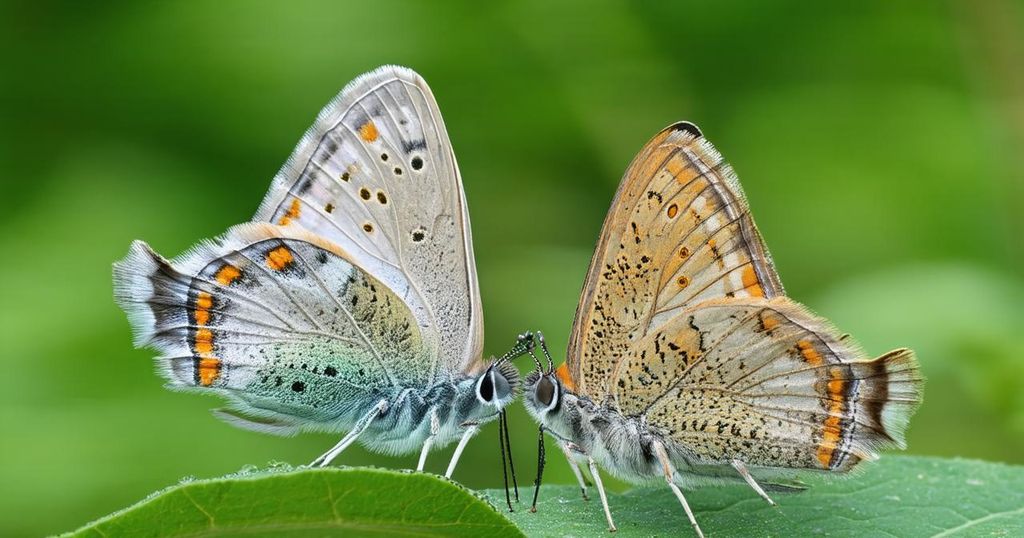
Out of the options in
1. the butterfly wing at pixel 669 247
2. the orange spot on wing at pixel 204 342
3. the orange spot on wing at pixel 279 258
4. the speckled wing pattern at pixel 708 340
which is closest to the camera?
the speckled wing pattern at pixel 708 340

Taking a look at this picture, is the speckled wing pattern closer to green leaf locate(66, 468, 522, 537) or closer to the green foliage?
the green foliage

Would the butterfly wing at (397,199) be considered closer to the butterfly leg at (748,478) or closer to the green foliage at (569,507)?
the green foliage at (569,507)

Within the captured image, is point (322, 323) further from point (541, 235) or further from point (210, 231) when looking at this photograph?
point (541, 235)

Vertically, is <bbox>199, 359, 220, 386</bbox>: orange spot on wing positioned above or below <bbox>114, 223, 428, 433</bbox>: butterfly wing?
below

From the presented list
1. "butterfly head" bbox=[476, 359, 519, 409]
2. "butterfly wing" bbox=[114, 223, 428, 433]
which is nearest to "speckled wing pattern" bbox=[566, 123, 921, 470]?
"butterfly head" bbox=[476, 359, 519, 409]

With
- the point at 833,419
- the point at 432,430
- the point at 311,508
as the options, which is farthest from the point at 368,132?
the point at 311,508

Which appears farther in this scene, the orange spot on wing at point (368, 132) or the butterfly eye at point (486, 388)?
the orange spot on wing at point (368, 132)

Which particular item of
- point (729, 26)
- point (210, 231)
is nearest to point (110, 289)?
point (210, 231)

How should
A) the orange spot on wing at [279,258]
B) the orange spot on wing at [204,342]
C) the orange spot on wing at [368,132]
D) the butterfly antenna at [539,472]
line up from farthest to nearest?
the orange spot on wing at [368,132] → the orange spot on wing at [279,258] → the orange spot on wing at [204,342] → the butterfly antenna at [539,472]

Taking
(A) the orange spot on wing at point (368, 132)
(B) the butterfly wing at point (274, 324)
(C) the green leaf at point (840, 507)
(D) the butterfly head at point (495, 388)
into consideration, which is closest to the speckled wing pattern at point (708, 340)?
(C) the green leaf at point (840, 507)
